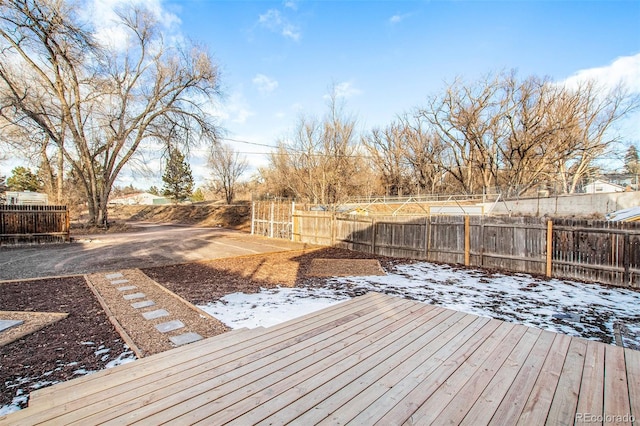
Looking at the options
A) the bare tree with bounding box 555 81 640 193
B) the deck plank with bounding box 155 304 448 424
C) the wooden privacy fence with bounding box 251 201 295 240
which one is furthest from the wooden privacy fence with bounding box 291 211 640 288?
the bare tree with bounding box 555 81 640 193

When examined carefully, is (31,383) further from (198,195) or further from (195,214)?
(198,195)

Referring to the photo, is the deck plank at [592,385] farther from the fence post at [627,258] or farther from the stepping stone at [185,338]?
the fence post at [627,258]

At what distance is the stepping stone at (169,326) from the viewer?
11.3 feet

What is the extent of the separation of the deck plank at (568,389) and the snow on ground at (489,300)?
4.90 feet

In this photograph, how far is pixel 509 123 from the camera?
78.7ft

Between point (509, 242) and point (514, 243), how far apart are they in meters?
0.11

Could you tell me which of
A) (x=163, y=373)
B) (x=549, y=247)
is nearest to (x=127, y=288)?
(x=163, y=373)

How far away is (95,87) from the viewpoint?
15055 millimetres

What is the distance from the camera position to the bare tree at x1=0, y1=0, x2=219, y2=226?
12320 mm

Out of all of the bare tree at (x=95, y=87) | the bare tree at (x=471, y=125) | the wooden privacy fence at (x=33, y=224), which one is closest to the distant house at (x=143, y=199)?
the bare tree at (x=95, y=87)

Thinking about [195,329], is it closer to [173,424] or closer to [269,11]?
[173,424]

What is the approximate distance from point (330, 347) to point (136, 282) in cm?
496

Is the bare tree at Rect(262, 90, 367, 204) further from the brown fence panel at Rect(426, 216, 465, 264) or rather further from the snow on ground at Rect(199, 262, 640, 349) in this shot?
the snow on ground at Rect(199, 262, 640, 349)

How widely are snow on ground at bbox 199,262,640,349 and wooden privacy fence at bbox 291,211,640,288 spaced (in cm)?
49
